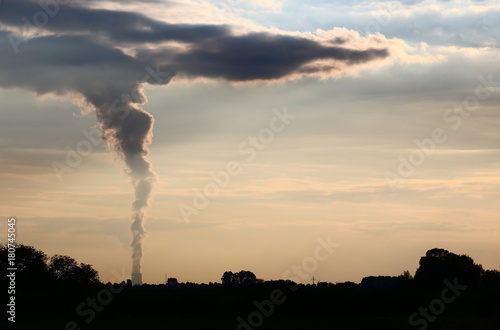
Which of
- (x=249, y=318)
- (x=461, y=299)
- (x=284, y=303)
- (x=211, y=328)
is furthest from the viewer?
(x=461, y=299)

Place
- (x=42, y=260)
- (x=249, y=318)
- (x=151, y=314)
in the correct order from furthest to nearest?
1. (x=42, y=260)
2. (x=151, y=314)
3. (x=249, y=318)

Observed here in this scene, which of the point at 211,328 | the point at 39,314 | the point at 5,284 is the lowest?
the point at 211,328

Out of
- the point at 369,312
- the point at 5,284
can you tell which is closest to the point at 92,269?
the point at 5,284

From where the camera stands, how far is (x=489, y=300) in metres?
108

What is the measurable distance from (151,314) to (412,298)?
45.0 metres

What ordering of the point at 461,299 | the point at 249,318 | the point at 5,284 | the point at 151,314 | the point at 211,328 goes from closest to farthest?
the point at 211,328 → the point at 249,318 → the point at 151,314 → the point at 461,299 → the point at 5,284

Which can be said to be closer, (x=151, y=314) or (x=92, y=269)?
(x=151, y=314)

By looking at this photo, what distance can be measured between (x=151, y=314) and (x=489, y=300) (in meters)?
49.6

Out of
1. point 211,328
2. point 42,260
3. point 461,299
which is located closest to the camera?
point 211,328

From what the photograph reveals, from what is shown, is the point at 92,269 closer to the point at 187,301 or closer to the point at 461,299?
the point at 187,301

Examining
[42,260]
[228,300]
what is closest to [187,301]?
[228,300]

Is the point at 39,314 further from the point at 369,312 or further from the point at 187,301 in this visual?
the point at 369,312

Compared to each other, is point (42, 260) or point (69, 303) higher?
point (42, 260)

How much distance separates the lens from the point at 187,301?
404 ft
